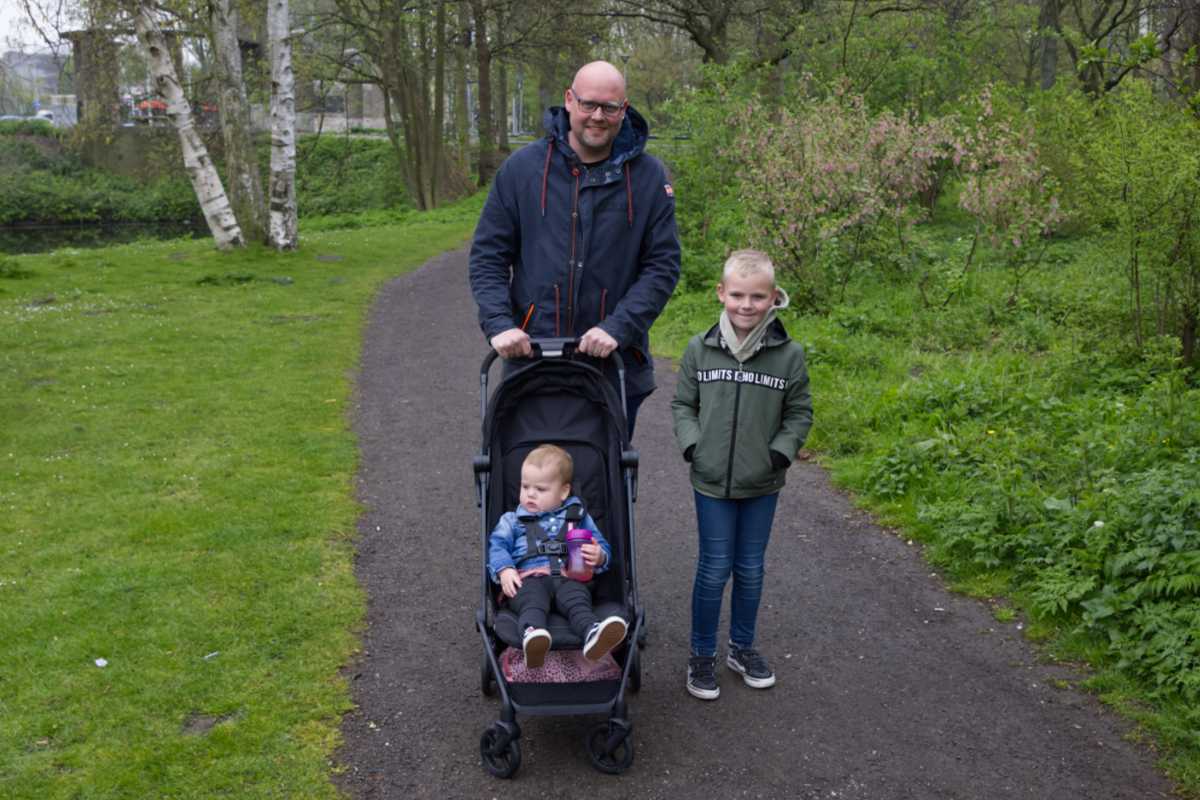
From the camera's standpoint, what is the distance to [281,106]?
707 inches

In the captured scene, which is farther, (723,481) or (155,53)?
(155,53)

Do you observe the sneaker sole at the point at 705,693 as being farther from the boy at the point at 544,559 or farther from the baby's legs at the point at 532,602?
the baby's legs at the point at 532,602

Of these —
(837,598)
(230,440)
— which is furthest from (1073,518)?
(230,440)

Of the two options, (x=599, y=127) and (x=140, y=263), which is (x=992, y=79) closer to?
(x=140, y=263)

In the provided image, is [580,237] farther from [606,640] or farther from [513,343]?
[606,640]

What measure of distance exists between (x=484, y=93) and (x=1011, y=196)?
26.1 m

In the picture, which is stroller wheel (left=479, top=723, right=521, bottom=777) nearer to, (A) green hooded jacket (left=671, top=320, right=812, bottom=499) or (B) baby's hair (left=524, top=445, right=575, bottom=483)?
(B) baby's hair (left=524, top=445, right=575, bottom=483)

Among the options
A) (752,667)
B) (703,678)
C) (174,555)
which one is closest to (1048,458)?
(752,667)

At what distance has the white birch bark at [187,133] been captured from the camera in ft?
56.7

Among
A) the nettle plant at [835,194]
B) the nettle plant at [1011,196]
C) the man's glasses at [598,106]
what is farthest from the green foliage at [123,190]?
the man's glasses at [598,106]

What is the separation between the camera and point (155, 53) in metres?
17.4

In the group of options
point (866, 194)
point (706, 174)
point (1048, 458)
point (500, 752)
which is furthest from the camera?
point (706, 174)

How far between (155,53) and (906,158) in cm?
1240

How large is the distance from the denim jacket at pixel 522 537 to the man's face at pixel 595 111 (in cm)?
147
